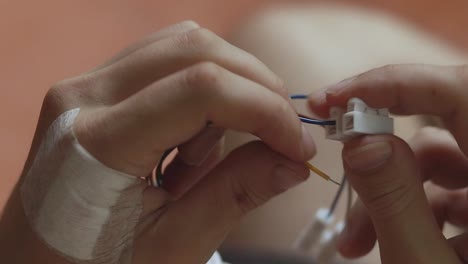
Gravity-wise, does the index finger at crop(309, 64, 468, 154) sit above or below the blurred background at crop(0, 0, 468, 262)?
above

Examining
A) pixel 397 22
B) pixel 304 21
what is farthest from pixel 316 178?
pixel 397 22

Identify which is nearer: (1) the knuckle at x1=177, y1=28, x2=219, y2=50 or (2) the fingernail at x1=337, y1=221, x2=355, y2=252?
(1) the knuckle at x1=177, y1=28, x2=219, y2=50

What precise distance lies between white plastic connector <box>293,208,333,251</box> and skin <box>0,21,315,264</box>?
0.38 meters

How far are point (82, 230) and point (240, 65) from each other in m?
0.23

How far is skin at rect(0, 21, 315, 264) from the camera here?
0.53m

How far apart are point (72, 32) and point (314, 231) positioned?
0.78 m

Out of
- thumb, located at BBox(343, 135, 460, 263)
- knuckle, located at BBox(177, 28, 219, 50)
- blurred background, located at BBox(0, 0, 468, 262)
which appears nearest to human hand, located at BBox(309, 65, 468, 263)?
thumb, located at BBox(343, 135, 460, 263)

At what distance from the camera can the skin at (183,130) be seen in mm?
526

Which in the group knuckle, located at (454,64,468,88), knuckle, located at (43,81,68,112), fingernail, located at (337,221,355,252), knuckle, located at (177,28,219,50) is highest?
knuckle, located at (177,28,219,50)

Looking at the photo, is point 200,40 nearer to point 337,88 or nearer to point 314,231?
point 337,88

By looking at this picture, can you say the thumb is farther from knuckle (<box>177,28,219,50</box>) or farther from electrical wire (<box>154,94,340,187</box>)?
knuckle (<box>177,28,219,50</box>)

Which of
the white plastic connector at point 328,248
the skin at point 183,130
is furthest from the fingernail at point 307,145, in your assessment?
the white plastic connector at point 328,248

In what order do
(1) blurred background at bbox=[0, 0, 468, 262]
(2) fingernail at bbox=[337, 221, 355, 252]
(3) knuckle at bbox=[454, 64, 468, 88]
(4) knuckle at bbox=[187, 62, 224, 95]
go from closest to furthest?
(4) knuckle at bbox=[187, 62, 224, 95] → (3) knuckle at bbox=[454, 64, 468, 88] → (2) fingernail at bbox=[337, 221, 355, 252] → (1) blurred background at bbox=[0, 0, 468, 262]

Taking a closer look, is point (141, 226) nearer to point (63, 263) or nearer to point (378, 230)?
point (63, 263)
